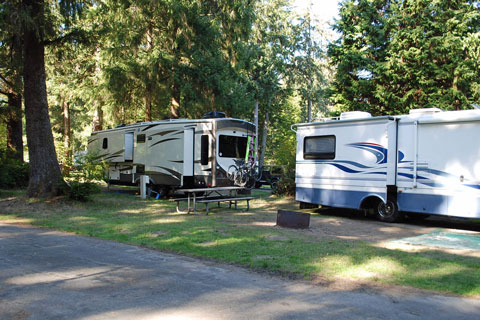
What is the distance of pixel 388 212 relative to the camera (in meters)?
11.2

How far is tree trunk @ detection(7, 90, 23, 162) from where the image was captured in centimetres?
1902

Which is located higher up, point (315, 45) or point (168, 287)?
point (315, 45)

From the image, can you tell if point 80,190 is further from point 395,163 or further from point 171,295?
point 395,163

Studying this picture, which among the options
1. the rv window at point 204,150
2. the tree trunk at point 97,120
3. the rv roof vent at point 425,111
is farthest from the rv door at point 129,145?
the rv roof vent at point 425,111

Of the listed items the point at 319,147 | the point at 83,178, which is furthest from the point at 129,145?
the point at 319,147

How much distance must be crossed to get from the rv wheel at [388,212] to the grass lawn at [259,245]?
295 cm

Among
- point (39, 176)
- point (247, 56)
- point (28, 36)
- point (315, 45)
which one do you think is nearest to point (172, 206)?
point (39, 176)

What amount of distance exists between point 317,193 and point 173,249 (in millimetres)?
6342

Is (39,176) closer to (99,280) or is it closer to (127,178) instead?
(127,178)

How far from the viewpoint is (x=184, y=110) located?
23.7m

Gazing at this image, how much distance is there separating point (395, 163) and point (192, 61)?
12.8 m

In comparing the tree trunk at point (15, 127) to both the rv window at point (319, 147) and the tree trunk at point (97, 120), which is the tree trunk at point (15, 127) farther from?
the rv window at point (319, 147)

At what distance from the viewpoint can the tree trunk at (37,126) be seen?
41.9ft

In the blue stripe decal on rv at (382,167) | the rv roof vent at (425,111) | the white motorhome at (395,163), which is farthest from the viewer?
the rv roof vent at (425,111)
